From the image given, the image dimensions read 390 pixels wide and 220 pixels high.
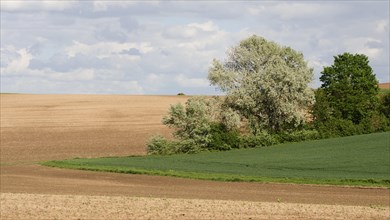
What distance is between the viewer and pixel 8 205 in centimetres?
3350

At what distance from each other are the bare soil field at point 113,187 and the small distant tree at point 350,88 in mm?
19854

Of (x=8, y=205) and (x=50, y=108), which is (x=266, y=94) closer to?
(x=50, y=108)

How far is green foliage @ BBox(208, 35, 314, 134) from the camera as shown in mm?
82625

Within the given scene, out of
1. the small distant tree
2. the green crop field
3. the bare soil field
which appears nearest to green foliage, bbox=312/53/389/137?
the small distant tree

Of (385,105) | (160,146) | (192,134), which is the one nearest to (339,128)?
(385,105)

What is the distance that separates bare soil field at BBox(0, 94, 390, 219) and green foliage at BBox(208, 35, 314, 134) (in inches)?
430

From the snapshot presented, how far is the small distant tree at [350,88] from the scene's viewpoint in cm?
9606

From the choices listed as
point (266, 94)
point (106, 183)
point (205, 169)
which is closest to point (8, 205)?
point (106, 183)

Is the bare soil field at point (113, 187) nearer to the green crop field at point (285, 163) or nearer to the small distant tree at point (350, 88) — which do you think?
the green crop field at point (285, 163)

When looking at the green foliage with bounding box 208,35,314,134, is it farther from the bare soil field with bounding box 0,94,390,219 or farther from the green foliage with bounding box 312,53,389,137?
the bare soil field with bounding box 0,94,390,219

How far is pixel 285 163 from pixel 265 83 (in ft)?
64.3

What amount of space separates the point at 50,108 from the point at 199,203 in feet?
243

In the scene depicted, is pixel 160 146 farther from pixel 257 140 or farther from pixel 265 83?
pixel 265 83

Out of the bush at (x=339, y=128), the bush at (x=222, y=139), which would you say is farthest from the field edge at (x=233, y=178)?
the bush at (x=339, y=128)
